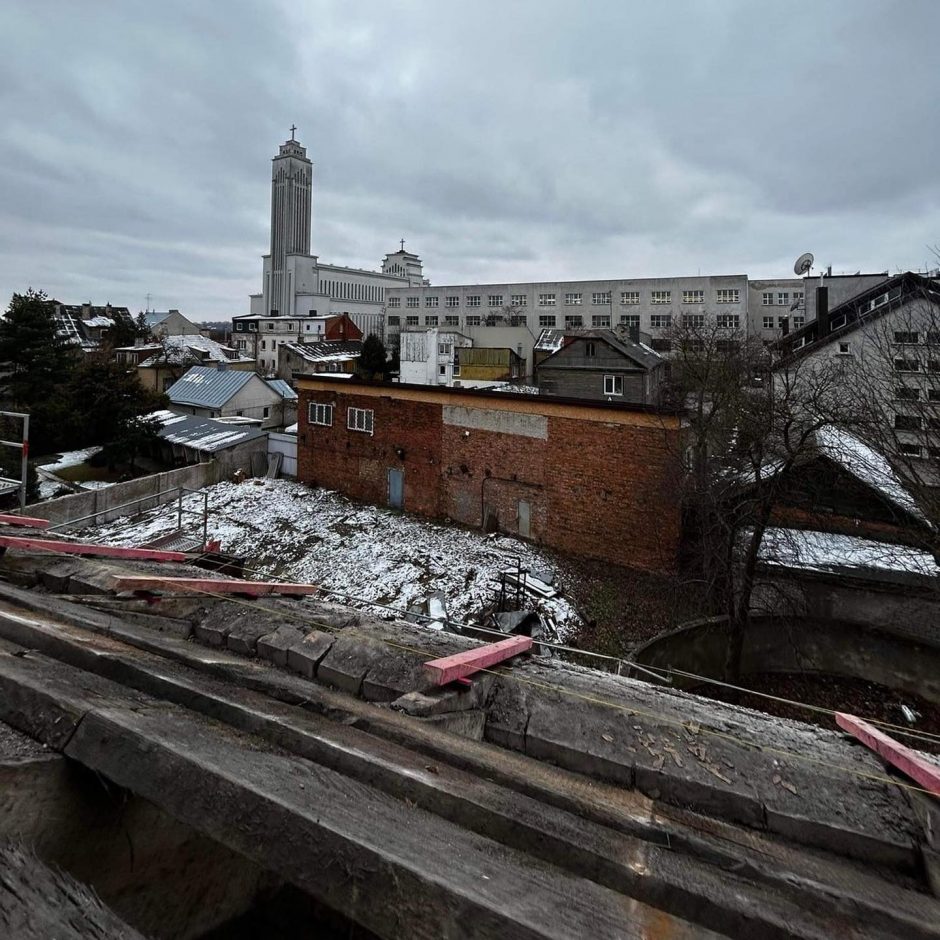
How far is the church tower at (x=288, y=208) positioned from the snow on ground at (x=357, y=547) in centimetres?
7624

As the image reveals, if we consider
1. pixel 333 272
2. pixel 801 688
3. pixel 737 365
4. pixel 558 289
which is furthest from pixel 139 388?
pixel 333 272

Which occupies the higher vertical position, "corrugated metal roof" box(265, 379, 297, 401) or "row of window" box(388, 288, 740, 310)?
"row of window" box(388, 288, 740, 310)

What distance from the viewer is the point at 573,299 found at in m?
59.0

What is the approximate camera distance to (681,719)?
1845 millimetres

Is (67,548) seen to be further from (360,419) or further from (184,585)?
(360,419)

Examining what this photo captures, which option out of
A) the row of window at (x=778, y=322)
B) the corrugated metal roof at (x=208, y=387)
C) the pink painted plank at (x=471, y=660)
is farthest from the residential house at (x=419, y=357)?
the row of window at (x=778, y=322)

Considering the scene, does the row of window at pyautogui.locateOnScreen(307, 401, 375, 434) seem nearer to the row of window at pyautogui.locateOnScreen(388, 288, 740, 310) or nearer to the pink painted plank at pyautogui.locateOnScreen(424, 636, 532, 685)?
A: the pink painted plank at pyautogui.locateOnScreen(424, 636, 532, 685)

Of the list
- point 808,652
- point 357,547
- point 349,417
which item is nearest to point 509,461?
point 357,547

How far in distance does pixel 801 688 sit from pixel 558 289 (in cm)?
5402

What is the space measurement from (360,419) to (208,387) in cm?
1604

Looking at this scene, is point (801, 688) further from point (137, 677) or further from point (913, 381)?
point (137, 677)

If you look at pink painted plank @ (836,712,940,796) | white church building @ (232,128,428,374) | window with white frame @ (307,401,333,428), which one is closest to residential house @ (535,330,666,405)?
window with white frame @ (307,401,333,428)

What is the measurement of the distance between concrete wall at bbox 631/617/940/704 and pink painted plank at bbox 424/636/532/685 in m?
8.74

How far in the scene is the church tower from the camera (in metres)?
88.1
